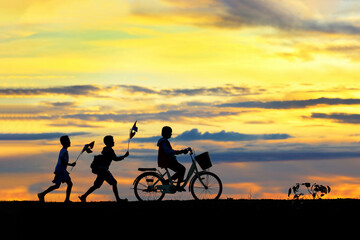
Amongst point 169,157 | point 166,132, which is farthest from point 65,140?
point 169,157

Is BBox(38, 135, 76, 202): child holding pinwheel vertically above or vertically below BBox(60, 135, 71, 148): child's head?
below

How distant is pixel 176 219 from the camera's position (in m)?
14.1

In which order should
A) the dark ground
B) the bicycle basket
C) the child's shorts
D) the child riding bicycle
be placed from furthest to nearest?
the child's shorts, the bicycle basket, the child riding bicycle, the dark ground

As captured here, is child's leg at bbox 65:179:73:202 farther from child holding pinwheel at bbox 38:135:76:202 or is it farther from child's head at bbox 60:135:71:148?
child's head at bbox 60:135:71:148

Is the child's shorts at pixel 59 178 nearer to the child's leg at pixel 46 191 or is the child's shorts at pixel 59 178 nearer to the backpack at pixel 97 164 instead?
the child's leg at pixel 46 191

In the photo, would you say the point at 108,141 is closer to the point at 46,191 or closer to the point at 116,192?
the point at 116,192

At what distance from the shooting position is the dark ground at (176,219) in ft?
43.1

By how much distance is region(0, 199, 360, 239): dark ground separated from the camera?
13133 millimetres

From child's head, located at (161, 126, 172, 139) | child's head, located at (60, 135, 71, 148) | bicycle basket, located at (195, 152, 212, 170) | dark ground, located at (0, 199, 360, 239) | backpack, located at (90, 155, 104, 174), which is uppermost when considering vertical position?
child's head, located at (161, 126, 172, 139)

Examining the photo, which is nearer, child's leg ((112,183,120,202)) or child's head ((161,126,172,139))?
child's head ((161,126,172,139))

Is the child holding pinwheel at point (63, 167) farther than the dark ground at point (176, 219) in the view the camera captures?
Yes

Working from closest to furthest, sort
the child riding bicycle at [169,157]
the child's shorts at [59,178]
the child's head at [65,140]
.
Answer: the child riding bicycle at [169,157], the child's head at [65,140], the child's shorts at [59,178]

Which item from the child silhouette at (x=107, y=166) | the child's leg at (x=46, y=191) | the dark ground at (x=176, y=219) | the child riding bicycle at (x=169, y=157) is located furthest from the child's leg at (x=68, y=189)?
the child riding bicycle at (x=169, y=157)

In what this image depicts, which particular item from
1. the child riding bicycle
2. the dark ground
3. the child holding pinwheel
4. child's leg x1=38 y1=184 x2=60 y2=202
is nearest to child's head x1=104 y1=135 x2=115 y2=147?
the child holding pinwheel
